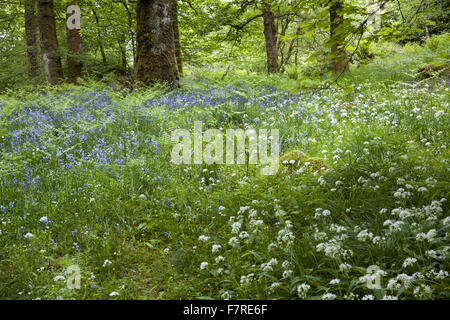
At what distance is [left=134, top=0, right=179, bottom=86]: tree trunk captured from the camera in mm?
8148

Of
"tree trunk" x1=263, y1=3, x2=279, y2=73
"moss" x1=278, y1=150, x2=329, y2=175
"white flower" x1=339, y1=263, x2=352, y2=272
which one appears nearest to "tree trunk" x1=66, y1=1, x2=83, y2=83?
"tree trunk" x1=263, y1=3, x2=279, y2=73

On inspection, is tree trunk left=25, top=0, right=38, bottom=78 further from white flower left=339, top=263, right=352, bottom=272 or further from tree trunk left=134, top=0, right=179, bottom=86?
white flower left=339, top=263, right=352, bottom=272

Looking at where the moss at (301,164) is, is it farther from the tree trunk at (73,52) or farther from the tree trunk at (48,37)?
the tree trunk at (48,37)

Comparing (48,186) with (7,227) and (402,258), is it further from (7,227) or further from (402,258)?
(402,258)

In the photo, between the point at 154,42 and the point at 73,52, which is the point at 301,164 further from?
the point at 73,52

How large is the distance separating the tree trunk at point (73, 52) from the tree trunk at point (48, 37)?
58cm

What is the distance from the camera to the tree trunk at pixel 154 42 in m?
8.15

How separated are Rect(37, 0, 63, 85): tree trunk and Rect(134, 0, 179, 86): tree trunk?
16.5 ft

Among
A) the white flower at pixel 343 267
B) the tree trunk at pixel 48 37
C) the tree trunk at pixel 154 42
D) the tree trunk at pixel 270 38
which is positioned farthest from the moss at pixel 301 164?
the tree trunk at pixel 48 37

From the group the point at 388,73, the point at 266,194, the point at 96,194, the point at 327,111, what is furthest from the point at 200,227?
the point at 388,73

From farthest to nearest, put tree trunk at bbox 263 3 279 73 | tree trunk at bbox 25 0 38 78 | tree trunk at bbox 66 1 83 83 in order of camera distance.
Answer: tree trunk at bbox 25 0 38 78
tree trunk at bbox 263 3 279 73
tree trunk at bbox 66 1 83 83

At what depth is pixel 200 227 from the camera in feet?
10.7

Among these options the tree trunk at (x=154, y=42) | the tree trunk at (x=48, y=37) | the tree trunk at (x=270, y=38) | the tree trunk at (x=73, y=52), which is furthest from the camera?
the tree trunk at (x=270, y=38)
